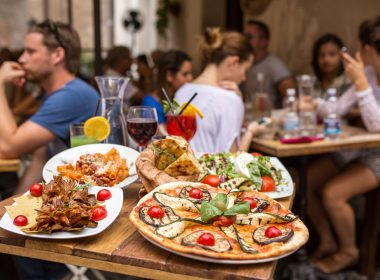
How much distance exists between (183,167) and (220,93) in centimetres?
118

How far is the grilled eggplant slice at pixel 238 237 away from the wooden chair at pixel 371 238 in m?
2.32

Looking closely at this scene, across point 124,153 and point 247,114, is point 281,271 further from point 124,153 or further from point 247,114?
point 124,153

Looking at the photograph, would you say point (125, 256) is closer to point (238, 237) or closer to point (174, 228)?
point (174, 228)

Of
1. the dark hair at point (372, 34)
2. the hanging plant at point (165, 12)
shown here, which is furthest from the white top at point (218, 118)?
the hanging plant at point (165, 12)

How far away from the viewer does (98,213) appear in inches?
54.1

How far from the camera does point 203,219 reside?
1317 millimetres

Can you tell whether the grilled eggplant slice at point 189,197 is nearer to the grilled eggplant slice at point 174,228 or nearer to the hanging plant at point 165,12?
the grilled eggplant slice at point 174,228

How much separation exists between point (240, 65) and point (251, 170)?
1.29 metres

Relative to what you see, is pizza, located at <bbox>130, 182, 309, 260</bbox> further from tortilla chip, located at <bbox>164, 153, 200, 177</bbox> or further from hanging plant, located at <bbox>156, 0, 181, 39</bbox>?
hanging plant, located at <bbox>156, 0, 181, 39</bbox>

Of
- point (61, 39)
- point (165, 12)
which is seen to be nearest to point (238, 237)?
point (61, 39)

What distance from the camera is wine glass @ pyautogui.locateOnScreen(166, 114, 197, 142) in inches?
76.4

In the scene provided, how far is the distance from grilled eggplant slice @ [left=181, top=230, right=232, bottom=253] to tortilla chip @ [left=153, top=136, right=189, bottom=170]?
0.40 metres

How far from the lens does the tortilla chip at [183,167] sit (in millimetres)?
1562

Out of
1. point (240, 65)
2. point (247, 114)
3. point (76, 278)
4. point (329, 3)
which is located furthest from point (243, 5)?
point (76, 278)
